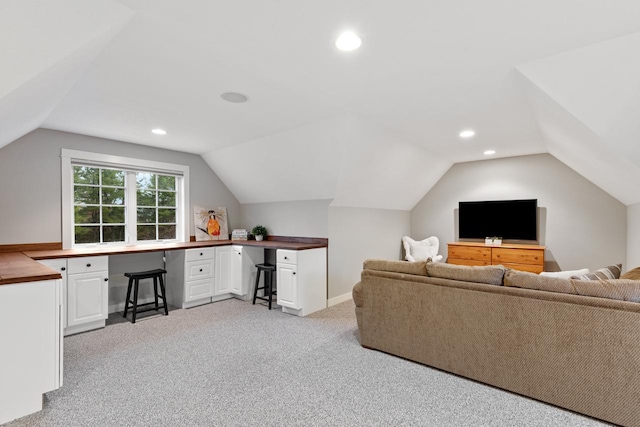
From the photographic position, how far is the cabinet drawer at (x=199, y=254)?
A: 4371 mm

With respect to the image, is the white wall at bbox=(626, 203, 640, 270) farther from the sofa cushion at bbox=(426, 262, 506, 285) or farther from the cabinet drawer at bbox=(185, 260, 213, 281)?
the cabinet drawer at bbox=(185, 260, 213, 281)

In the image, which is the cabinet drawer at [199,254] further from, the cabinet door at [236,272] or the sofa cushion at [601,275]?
the sofa cushion at [601,275]

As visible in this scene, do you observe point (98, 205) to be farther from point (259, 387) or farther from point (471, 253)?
point (471, 253)

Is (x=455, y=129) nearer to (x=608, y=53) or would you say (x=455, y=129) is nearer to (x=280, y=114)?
(x=608, y=53)

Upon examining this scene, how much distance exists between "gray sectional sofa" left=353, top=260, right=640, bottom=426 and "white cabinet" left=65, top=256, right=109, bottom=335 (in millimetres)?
3016

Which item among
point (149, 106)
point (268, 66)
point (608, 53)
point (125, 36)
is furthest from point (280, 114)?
point (608, 53)

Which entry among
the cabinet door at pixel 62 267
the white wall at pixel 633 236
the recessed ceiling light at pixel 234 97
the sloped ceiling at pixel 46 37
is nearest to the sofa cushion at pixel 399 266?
the recessed ceiling light at pixel 234 97

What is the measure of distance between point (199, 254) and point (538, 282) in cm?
393

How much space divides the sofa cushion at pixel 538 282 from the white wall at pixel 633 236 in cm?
304

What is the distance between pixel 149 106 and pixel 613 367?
13.6ft

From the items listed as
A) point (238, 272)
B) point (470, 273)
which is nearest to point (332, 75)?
point (470, 273)

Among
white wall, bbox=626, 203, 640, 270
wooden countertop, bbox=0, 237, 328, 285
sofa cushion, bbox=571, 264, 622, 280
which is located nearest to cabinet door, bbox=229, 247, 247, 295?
wooden countertop, bbox=0, 237, 328, 285

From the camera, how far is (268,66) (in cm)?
238

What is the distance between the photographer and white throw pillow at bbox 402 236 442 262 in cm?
598
